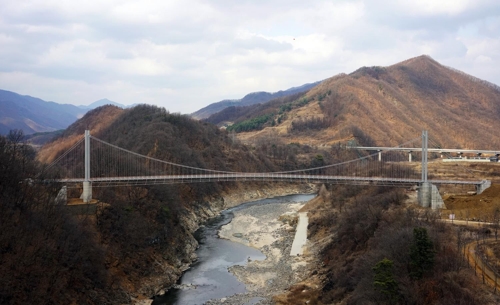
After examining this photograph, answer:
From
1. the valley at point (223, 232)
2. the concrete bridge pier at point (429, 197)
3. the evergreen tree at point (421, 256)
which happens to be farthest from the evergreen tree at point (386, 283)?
the concrete bridge pier at point (429, 197)

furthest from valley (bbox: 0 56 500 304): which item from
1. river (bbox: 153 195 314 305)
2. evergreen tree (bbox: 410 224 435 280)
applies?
river (bbox: 153 195 314 305)

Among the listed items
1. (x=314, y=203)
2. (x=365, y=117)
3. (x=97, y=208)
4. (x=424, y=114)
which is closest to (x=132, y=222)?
(x=97, y=208)

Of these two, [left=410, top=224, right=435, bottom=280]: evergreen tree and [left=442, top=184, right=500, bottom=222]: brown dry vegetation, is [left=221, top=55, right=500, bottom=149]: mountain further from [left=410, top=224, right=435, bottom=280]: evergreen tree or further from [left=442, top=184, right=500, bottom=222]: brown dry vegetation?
[left=410, top=224, right=435, bottom=280]: evergreen tree

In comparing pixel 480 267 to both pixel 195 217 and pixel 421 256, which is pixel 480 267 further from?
→ pixel 195 217

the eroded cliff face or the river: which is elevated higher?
the eroded cliff face

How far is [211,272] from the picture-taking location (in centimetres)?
2930

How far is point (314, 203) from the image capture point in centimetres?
4803

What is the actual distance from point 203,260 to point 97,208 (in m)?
7.94

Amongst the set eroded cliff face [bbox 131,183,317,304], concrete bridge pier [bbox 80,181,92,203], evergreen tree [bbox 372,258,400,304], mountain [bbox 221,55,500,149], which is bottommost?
eroded cliff face [bbox 131,183,317,304]

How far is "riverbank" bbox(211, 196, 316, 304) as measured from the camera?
84.9ft

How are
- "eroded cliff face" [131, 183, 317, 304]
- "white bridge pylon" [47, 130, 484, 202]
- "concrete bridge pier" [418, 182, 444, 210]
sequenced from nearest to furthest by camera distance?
"eroded cliff face" [131, 183, 317, 304] < "concrete bridge pier" [418, 182, 444, 210] < "white bridge pylon" [47, 130, 484, 202]

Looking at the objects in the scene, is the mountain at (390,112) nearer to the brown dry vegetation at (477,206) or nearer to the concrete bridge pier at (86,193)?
the brown dry vegetation at (477,206)

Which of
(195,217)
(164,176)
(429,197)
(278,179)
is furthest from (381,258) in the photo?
(195,217)

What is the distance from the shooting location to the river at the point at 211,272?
82.1 ft
